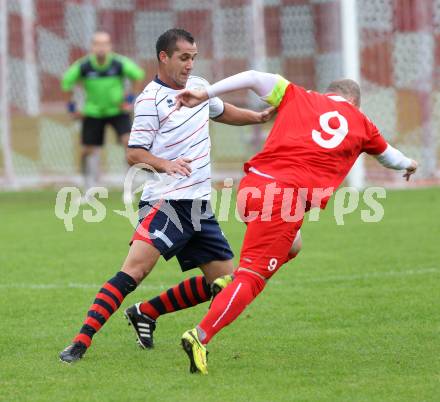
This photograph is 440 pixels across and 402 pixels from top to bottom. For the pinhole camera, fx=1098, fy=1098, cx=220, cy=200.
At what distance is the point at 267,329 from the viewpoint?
7484 millimetres

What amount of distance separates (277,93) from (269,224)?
2.49 feet

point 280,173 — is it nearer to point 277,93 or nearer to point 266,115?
point 277,93

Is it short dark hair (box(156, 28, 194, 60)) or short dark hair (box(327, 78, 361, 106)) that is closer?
short dark hair (box(327, 78, 361, 106))

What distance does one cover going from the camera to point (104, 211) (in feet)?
49.5

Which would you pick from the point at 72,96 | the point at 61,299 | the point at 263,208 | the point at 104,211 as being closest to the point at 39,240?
the point at 104,211

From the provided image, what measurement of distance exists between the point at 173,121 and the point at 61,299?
2.60 meters

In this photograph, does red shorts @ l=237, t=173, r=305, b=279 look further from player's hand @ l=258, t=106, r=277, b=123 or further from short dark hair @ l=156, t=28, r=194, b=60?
short dark hair @ l=156, t=28, r=194, b=60

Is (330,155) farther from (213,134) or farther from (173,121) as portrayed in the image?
(213,134)

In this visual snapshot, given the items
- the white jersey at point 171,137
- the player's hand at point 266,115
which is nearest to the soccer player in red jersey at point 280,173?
the player's hand at point 266,115

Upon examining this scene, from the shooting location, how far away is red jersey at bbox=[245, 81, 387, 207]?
619 centimetres

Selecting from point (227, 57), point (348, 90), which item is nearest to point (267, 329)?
point (348, 90)

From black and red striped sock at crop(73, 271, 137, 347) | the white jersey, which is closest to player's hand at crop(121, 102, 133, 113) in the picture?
the white jersey

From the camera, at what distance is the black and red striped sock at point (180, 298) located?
7.12 m

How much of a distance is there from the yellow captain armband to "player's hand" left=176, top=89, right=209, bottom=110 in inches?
16.6
